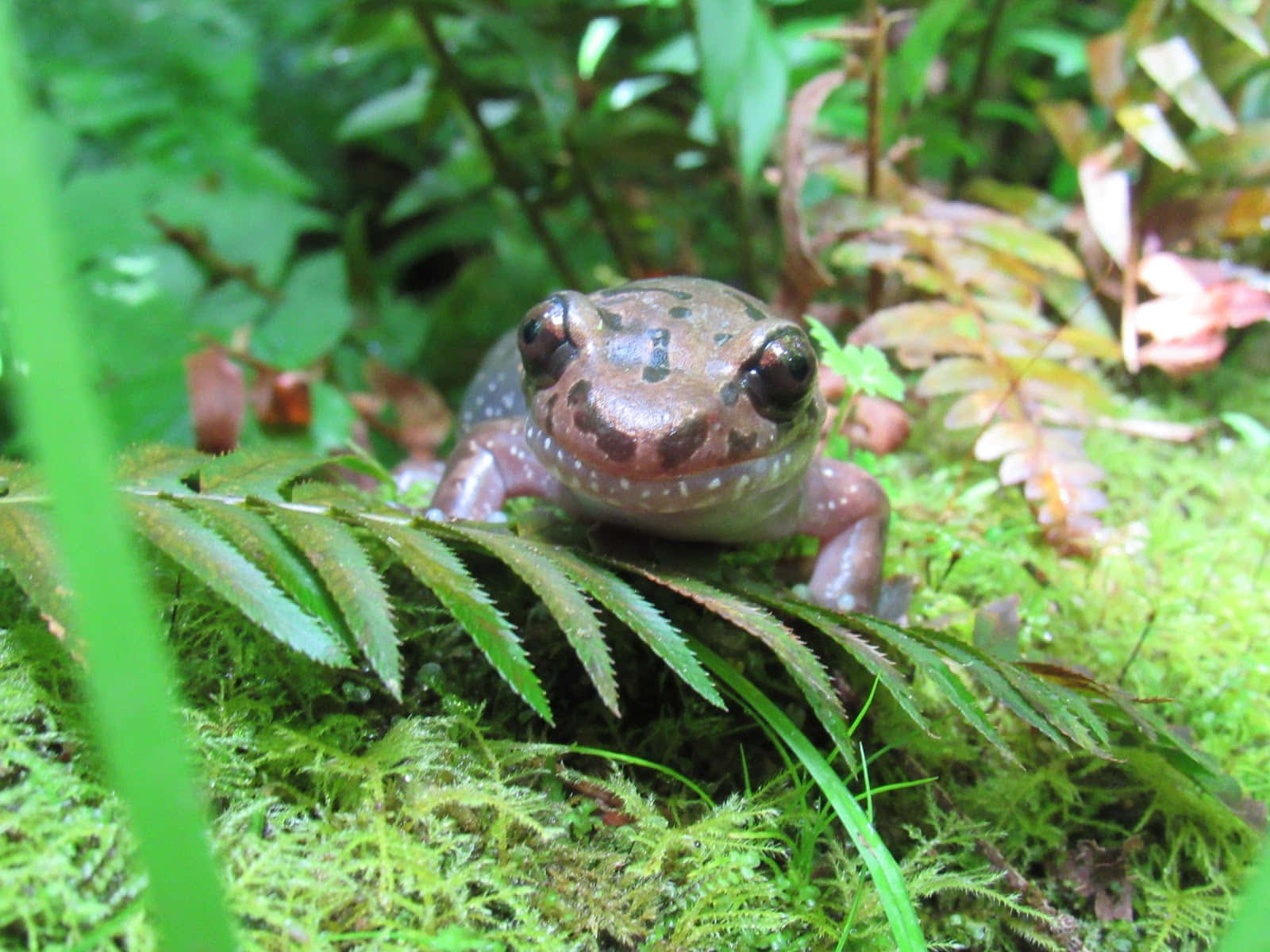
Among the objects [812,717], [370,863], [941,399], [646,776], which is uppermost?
[370,863]

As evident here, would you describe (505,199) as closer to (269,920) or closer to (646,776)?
(646,776)

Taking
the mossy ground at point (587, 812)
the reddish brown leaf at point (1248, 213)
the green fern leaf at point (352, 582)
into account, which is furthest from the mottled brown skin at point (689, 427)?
the reddish brown leaf at point (1248, 213)

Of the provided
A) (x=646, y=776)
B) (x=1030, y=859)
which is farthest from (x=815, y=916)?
(x=1030, y=859)

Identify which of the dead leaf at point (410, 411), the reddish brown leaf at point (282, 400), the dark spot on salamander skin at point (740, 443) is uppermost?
the dark spot on salamander skin at point (740, 443)

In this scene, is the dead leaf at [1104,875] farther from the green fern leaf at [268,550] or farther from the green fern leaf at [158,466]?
the green fern leaf at [158,466]

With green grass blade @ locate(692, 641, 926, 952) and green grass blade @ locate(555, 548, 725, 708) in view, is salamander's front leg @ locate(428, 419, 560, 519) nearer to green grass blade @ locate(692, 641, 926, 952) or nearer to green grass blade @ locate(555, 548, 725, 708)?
green grass blade @ locate(555, 548, 725, 708)

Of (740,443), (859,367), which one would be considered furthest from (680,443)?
(859,367)

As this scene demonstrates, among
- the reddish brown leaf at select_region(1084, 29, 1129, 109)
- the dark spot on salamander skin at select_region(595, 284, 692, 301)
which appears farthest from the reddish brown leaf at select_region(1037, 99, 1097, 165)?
the dark spot on salamander skin at select_region(595, 284, 692, 301)
